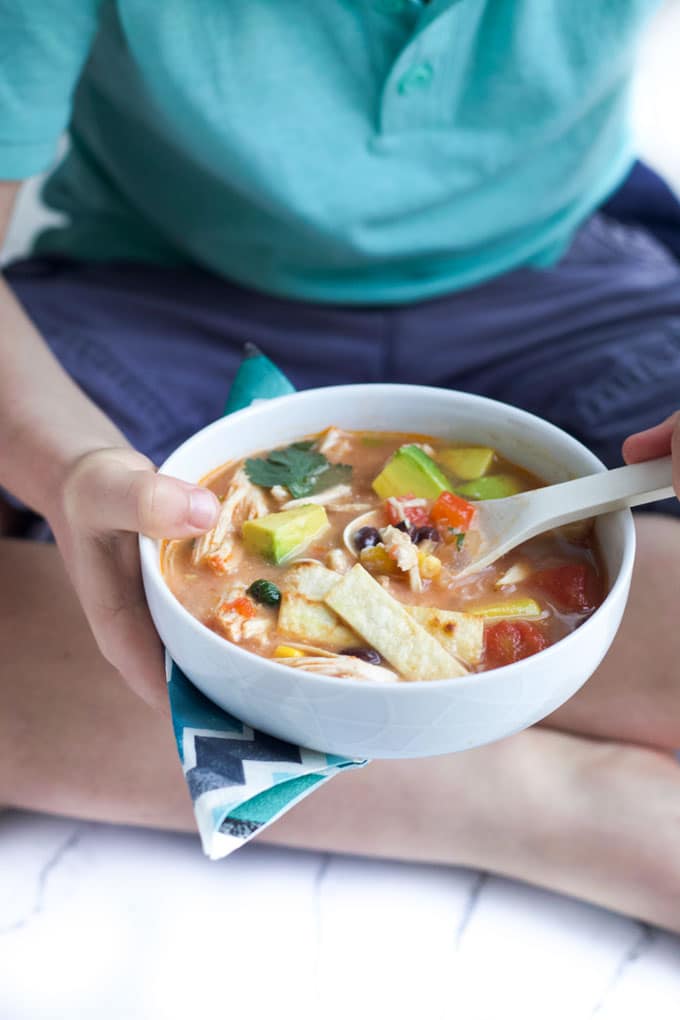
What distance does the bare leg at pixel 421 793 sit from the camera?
115 centimetres

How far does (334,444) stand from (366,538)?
158mm

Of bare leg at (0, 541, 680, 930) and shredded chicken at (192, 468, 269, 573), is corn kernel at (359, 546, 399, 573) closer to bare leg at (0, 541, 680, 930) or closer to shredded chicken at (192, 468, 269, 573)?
shredded chicken at (192, 468, 269, 573)

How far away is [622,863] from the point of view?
114cm

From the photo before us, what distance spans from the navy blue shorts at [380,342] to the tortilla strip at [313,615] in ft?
2.05

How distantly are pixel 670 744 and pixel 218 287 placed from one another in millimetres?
854

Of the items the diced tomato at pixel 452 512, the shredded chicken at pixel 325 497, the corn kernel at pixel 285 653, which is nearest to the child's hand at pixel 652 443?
the diced tomato at pixel 452 512

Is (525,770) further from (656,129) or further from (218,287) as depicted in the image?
(656,129)

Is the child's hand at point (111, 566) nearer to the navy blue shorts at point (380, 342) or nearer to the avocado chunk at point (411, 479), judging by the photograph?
the avocado chunk at point (411, 479)

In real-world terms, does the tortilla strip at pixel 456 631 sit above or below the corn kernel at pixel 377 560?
above

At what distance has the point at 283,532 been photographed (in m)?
0.93

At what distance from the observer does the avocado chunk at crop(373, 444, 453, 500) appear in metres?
1.01

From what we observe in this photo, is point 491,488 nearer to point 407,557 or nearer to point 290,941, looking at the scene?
point 407,557

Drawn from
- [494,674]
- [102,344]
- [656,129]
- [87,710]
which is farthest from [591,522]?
[656,129]

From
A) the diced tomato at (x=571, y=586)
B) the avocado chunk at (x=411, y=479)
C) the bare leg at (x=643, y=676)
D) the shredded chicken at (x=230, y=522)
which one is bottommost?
the bare leg at (x=643, y=676)
